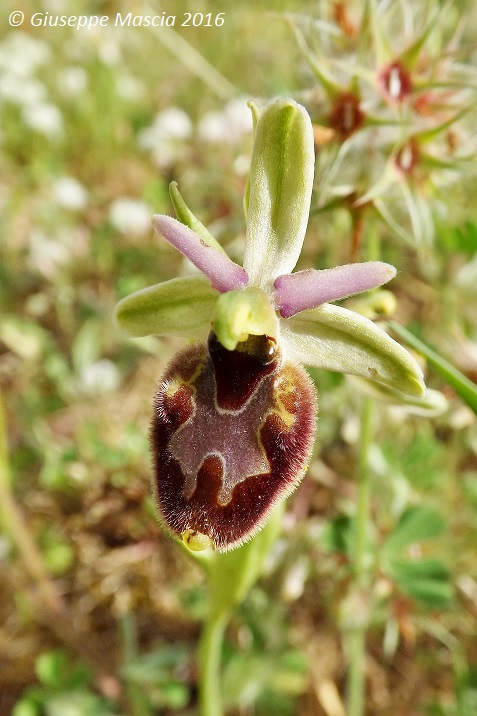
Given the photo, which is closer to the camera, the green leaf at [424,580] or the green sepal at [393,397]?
the green sepal at [393,397]

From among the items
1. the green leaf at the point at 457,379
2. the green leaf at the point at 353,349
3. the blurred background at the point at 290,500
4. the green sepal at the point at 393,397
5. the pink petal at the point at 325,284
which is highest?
the pink petal at the point at 325,284

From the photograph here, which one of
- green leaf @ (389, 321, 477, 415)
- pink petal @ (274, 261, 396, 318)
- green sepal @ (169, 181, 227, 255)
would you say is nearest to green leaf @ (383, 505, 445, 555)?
green leaf @ (389, 321, 477, 415)

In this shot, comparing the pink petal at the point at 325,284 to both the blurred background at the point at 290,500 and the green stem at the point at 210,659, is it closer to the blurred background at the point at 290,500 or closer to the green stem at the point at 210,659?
the blurred background at the point at 290,500

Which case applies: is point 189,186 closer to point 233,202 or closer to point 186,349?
point 233,202

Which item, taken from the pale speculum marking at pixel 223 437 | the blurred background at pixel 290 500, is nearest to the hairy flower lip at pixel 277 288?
the pale speculum marking at pixel 223 437

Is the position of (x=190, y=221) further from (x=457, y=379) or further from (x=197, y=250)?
(x=457, y=379)

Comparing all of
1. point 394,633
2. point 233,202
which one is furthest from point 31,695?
point 233,202
